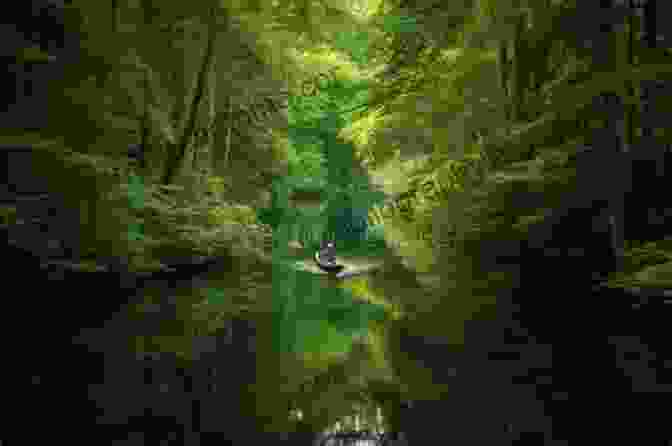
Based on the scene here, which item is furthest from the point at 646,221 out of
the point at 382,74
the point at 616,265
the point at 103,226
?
the point at 382,74

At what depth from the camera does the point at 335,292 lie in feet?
23.0

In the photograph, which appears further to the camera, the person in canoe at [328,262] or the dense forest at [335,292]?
the person in canoe at [328,262]

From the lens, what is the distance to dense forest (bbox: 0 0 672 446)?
8.01 feet

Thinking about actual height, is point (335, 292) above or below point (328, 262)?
below

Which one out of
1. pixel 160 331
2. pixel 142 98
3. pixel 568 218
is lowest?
pixel 160 331

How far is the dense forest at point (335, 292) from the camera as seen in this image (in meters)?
2.44

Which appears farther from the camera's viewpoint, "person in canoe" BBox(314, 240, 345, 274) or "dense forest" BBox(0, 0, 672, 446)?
"person in canoe" BBox(314, 240, 345, 274)

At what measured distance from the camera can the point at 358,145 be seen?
9852 mm

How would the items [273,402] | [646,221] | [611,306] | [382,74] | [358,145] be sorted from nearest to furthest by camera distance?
[273,402]
[611,306]
[646,221]
[382,74]
[358,145]

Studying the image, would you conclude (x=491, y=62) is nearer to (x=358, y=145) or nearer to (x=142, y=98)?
(x=142, y=98)

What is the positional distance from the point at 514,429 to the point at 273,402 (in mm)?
1227

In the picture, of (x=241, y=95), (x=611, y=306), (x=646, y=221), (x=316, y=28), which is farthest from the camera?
(x=241, y=95)

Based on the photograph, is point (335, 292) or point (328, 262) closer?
point (335, 292)

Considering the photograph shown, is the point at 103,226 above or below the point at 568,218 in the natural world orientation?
below
